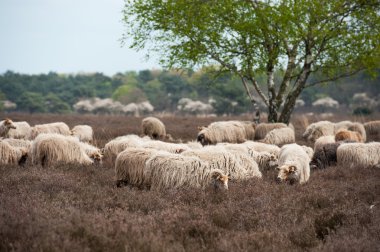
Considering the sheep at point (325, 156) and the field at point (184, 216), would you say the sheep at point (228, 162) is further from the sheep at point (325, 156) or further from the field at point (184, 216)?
the sheep at point (325, 156)

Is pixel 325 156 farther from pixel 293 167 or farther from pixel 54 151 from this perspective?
pixel 54 151

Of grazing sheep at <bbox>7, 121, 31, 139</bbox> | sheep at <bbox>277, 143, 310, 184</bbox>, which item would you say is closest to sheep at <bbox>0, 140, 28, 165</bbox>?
sheep at <bbox>277, 143, 310, 184</bbox>

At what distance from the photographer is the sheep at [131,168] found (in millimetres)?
8875

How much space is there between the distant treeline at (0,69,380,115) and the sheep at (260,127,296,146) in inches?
1985

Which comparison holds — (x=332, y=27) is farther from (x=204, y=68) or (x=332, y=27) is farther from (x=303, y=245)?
(x=303, y=245)

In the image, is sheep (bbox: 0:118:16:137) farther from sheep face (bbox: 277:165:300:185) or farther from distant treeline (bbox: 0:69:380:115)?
distant treeline (bbox: 0:69:380:115)

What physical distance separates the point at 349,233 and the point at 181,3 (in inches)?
622

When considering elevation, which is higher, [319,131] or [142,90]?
[142,90]

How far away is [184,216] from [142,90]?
85880 mm

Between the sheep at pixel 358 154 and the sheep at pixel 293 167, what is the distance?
61.7 inches

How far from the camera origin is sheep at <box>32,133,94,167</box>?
432 inches

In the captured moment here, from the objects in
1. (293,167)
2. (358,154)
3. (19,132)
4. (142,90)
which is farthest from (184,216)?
(142,90)

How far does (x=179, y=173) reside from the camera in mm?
8508

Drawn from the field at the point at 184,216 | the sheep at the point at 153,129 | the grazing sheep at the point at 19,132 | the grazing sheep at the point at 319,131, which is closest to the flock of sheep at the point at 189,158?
the field at the point at 184,216
